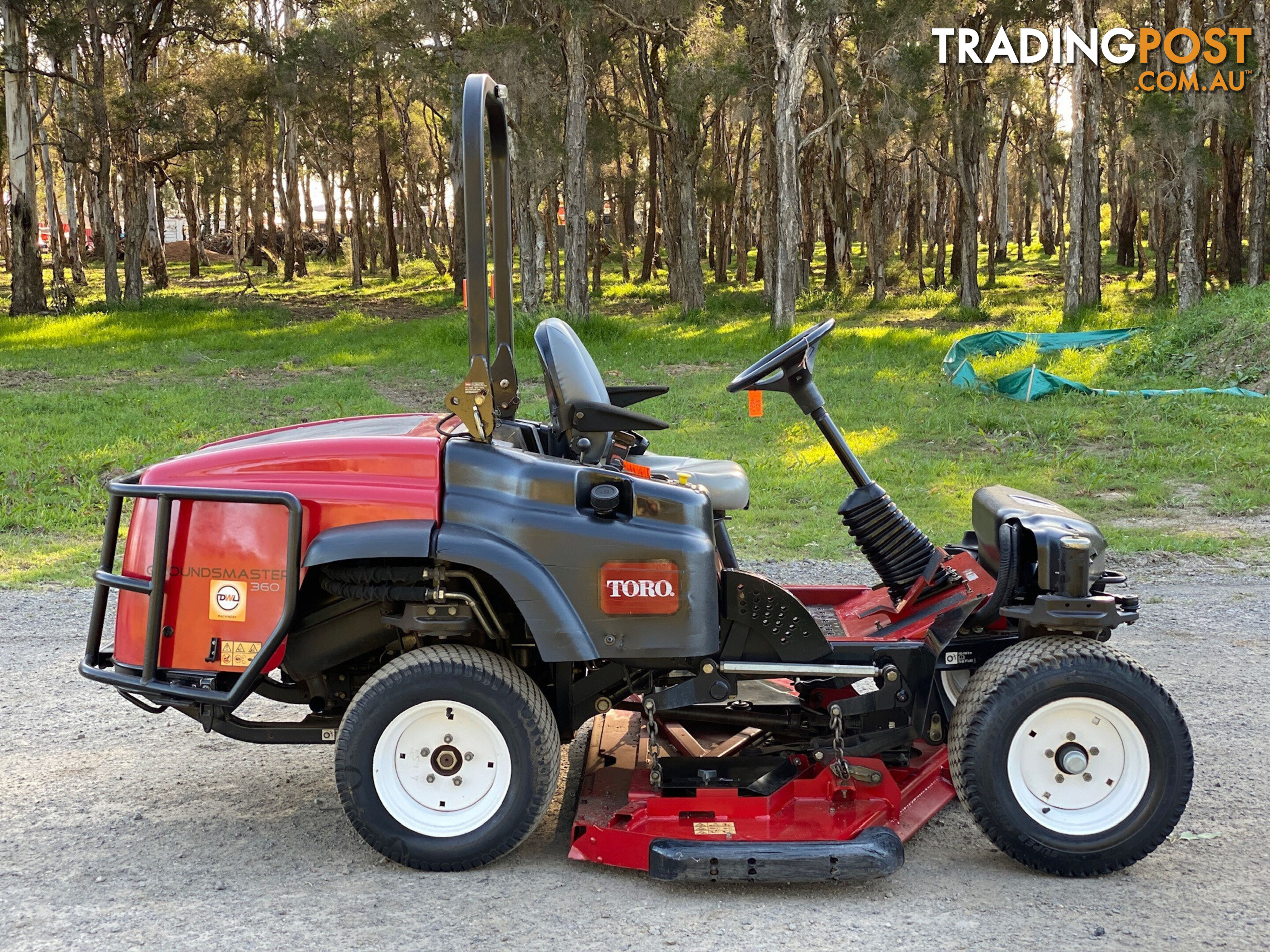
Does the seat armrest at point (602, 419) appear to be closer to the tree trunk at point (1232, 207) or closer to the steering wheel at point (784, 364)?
the steering wheel at point (784, 364)

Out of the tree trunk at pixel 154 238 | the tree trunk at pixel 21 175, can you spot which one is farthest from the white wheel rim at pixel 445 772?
the tree trunk at pixel 154 238

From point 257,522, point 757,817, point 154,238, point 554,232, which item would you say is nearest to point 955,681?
point 757,817

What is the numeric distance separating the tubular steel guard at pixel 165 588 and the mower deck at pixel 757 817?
1.14 meters

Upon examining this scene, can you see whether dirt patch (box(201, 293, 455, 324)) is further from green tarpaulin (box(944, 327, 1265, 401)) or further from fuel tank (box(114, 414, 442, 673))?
fuel tank (box(114, 414, 442, 673))

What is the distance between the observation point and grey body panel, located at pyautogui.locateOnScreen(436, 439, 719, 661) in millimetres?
3791

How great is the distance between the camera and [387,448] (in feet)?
12.9

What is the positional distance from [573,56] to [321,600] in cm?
2118

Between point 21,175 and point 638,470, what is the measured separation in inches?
963

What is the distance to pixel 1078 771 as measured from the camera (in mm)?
3896

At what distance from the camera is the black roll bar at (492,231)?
12.3ft

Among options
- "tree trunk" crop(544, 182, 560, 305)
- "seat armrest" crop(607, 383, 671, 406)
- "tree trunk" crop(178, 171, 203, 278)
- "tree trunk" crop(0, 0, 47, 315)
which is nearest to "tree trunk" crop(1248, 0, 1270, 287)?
"tree trunk" crop(544, 182, 560, 305)

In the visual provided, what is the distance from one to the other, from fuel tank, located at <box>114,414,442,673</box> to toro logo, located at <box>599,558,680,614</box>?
59 cm

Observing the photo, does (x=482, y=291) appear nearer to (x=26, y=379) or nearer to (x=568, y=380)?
(x=568, y=380)

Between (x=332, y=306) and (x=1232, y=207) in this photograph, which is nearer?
(x=1232, y=207)
